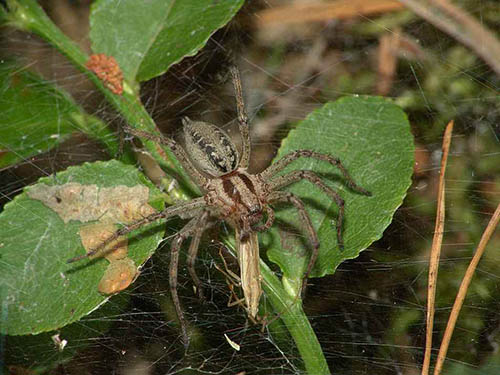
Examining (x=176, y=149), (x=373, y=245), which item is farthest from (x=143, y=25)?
(x=373, y=245)

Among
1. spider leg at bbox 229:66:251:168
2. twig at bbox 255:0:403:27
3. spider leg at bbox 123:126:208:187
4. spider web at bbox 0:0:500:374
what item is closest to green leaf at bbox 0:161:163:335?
spider web at bbox 0:0:500:374

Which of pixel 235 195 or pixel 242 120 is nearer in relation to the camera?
pixel 235 195

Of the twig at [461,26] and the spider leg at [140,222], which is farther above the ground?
the spider leg at [140,222]

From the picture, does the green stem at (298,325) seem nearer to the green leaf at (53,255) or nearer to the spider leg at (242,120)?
the green leaf at (53,255)

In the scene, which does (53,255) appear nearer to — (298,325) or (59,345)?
(59,345)

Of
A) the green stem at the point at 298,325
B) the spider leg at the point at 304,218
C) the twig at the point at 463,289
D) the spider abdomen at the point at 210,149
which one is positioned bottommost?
A: the twig at the point at 463,289

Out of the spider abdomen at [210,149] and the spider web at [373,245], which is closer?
the spider web at [373,245]

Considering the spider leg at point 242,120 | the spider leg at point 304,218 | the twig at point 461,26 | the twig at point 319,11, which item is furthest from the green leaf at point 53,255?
the twig at point 461,26

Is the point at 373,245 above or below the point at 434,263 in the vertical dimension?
above
